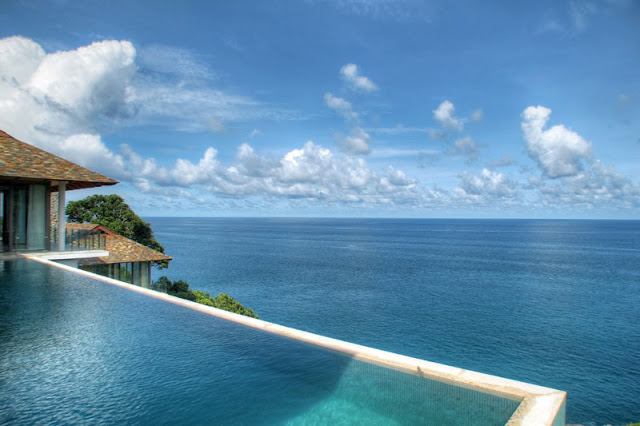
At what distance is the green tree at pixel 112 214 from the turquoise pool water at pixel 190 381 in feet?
94.5

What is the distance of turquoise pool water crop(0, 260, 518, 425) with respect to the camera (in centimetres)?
558

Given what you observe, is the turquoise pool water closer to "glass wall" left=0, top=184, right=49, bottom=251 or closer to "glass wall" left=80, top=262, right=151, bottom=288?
"glass wall" left=0, top=184, right=49, bottom=251

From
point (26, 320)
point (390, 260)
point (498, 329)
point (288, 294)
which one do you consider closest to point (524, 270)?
point (390, 260)

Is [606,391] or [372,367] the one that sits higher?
[372,367]

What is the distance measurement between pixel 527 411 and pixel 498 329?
2736 cm

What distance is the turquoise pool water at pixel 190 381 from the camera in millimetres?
5578

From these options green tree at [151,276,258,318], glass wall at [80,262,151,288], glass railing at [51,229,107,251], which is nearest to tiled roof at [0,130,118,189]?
glass railing at [51,229,107,251]

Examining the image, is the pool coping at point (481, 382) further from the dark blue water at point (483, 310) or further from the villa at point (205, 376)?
the dark blue water at point (483, 310)

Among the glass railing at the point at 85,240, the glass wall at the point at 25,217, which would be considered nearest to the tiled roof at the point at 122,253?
Result: the glass railing at the point at 85,240

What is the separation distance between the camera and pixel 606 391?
2061cm

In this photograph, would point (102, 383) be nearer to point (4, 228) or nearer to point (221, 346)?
point (221, 346)

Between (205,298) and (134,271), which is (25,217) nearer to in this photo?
(134,271)

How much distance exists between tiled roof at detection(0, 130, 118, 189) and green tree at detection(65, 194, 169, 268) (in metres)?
18.7

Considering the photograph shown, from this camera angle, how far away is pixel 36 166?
15758 millimetres
